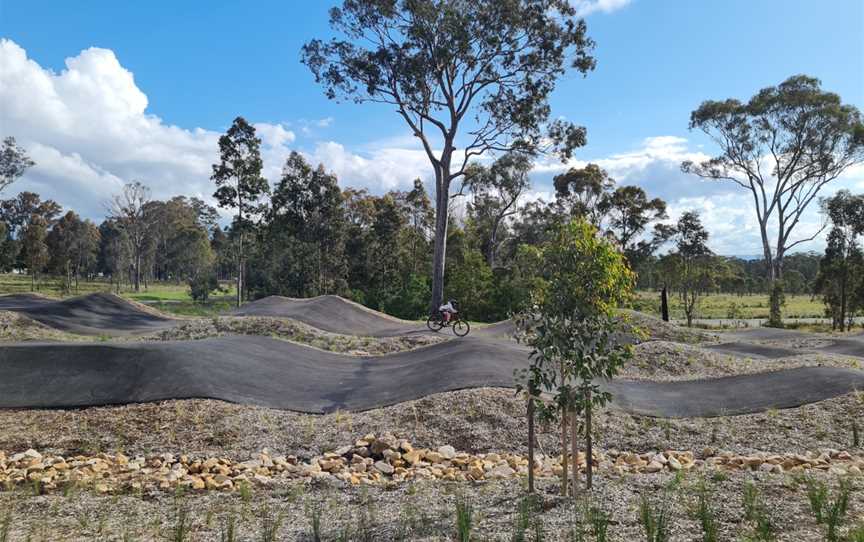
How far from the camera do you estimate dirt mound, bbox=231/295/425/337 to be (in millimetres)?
16750

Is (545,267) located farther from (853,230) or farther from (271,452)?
(853,230)

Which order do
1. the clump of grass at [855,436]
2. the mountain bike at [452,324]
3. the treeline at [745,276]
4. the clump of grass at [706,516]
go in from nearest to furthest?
the clump of grass at [706,516], the clump of grass at [855,436], the mountain bike at [452,324], the treeline at [745,276]

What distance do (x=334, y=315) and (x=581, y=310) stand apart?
47.3 feet

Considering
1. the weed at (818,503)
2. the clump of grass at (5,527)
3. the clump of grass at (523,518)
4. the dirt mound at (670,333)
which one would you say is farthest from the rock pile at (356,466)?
the dirt mound at (670,333)

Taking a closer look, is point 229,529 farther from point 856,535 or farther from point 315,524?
point 856,535

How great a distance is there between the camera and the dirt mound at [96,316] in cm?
1642

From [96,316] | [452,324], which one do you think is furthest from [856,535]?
[96,316]

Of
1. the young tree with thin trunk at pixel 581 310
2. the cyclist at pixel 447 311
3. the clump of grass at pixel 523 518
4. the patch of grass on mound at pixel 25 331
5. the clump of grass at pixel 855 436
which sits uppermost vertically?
the young tree with thin trunk at pixel 581 310

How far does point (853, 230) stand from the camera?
1049 inches

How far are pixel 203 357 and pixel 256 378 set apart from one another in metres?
0.97

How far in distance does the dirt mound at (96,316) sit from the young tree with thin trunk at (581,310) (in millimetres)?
14989

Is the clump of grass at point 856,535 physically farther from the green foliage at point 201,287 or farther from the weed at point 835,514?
the green foliage at point 201,287

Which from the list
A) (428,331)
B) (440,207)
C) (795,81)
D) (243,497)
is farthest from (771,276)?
(243,497)

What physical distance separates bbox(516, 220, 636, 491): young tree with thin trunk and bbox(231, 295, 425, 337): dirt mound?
11.8 m
